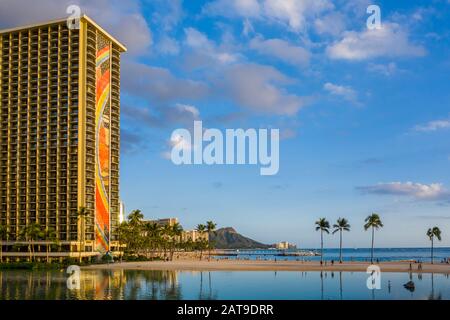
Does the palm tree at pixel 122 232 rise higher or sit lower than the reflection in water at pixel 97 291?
lower

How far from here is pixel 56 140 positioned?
160875 mm

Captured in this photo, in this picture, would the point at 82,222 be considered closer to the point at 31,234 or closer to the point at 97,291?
the point at 31,234

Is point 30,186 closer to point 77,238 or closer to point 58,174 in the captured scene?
point 58,174

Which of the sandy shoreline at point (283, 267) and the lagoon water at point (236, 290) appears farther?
the sandy shoreline at point (283, 267)

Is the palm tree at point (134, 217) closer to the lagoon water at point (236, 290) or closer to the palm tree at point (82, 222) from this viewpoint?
the palm tree at point (82, 222)

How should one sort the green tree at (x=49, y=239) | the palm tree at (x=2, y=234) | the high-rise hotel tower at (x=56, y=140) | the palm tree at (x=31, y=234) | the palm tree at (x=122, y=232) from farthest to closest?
the palm tree at (x=122, y=232), the high-rise hotel tower at (x=56, y=140), the palm tree at (x=2, y=234), the green tree at (x=49, y=239), the palm tree at (x=31, y=234)

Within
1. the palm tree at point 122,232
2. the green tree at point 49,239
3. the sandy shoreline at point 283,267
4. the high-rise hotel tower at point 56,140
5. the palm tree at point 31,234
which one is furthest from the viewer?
the palm tree at point 122,232

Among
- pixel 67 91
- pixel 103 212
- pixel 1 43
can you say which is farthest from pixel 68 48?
pixel 103 212

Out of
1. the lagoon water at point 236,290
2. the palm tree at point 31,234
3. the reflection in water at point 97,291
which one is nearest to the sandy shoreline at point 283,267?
the lagoon water at point 236,290

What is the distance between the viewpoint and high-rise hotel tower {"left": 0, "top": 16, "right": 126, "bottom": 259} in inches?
6176

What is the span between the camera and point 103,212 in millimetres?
164500

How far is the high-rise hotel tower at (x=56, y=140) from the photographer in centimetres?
15688

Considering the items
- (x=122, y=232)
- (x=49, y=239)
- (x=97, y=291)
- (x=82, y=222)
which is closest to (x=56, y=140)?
(x=82, y=222)
